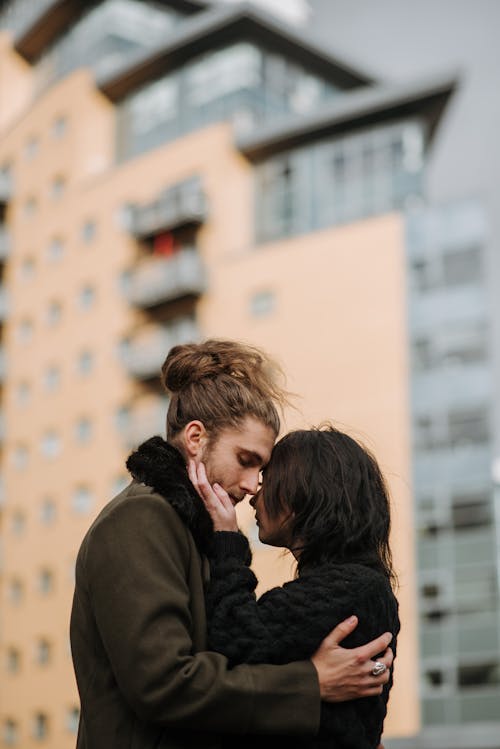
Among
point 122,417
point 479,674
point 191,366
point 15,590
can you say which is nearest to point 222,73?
point 122,417

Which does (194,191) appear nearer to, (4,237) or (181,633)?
(4,237)

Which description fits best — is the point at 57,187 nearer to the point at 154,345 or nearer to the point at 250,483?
the point at 154,345

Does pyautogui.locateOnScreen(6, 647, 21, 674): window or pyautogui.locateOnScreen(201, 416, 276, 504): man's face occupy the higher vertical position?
pyautogui.locateOnScreen(201, 416, 276, 504): man's face

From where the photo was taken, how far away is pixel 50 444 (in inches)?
1558

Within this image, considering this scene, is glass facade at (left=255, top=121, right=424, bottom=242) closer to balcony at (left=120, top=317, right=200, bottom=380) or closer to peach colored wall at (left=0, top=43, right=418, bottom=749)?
peach colored wall at (left=0, top=43, right=418, bottom=749)

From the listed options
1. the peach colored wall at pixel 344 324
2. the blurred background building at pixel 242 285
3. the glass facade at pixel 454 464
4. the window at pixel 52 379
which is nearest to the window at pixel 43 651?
the blurred background building at pixel 242 285

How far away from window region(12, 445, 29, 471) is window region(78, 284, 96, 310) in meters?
5.77

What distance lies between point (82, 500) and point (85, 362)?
5210 mm

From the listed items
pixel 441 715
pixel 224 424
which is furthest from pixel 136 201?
pixel 224 424

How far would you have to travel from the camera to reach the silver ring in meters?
2.79

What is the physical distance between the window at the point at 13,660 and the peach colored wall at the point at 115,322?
13.2 inches

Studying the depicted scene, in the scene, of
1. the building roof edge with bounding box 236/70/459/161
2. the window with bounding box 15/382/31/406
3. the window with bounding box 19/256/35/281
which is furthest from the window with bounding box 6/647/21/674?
the building roof edge with bounding box 236/70/459/161

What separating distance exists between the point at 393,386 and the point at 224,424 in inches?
1129

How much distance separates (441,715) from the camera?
90.9 ft
